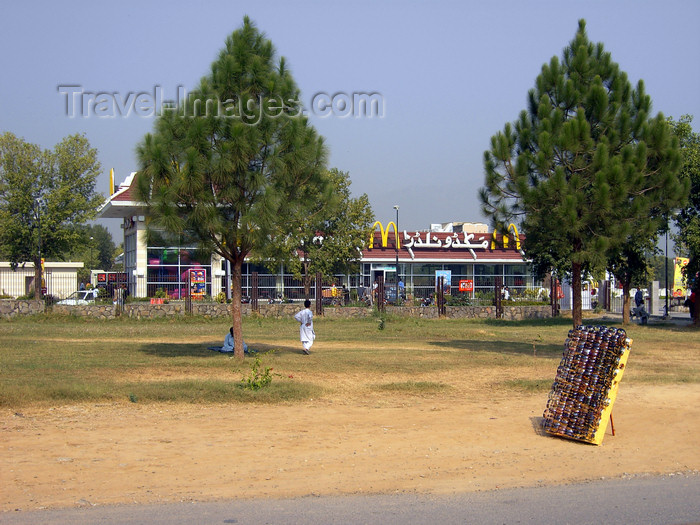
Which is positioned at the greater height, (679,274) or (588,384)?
(679,274)

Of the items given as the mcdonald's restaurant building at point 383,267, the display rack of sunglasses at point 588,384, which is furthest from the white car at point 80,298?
the display rack of sunglasses at point 588,384

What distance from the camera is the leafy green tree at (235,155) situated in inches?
594

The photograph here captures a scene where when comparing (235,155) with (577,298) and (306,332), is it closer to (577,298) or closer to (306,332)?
(306,332)

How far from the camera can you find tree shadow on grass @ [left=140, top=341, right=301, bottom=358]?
1839 centimetres

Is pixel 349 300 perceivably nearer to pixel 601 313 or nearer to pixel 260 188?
pixel 601 313

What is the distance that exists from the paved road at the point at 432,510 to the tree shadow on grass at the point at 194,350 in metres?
10.8

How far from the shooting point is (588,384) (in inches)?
378

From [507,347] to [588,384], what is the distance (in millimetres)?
12589

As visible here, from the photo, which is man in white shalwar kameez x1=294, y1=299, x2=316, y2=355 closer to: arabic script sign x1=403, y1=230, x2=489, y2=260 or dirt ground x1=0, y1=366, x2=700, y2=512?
dirt ground x1=0, y1=366, x2=700, y2=512

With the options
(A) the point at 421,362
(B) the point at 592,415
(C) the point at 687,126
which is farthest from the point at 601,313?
(B) the point at 592,415

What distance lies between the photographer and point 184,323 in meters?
30.6

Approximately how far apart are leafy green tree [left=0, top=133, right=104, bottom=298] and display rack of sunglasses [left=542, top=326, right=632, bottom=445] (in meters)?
33.4

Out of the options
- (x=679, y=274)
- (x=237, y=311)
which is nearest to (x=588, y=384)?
(x=237, y=311)

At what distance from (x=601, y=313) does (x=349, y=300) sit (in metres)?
17.0
